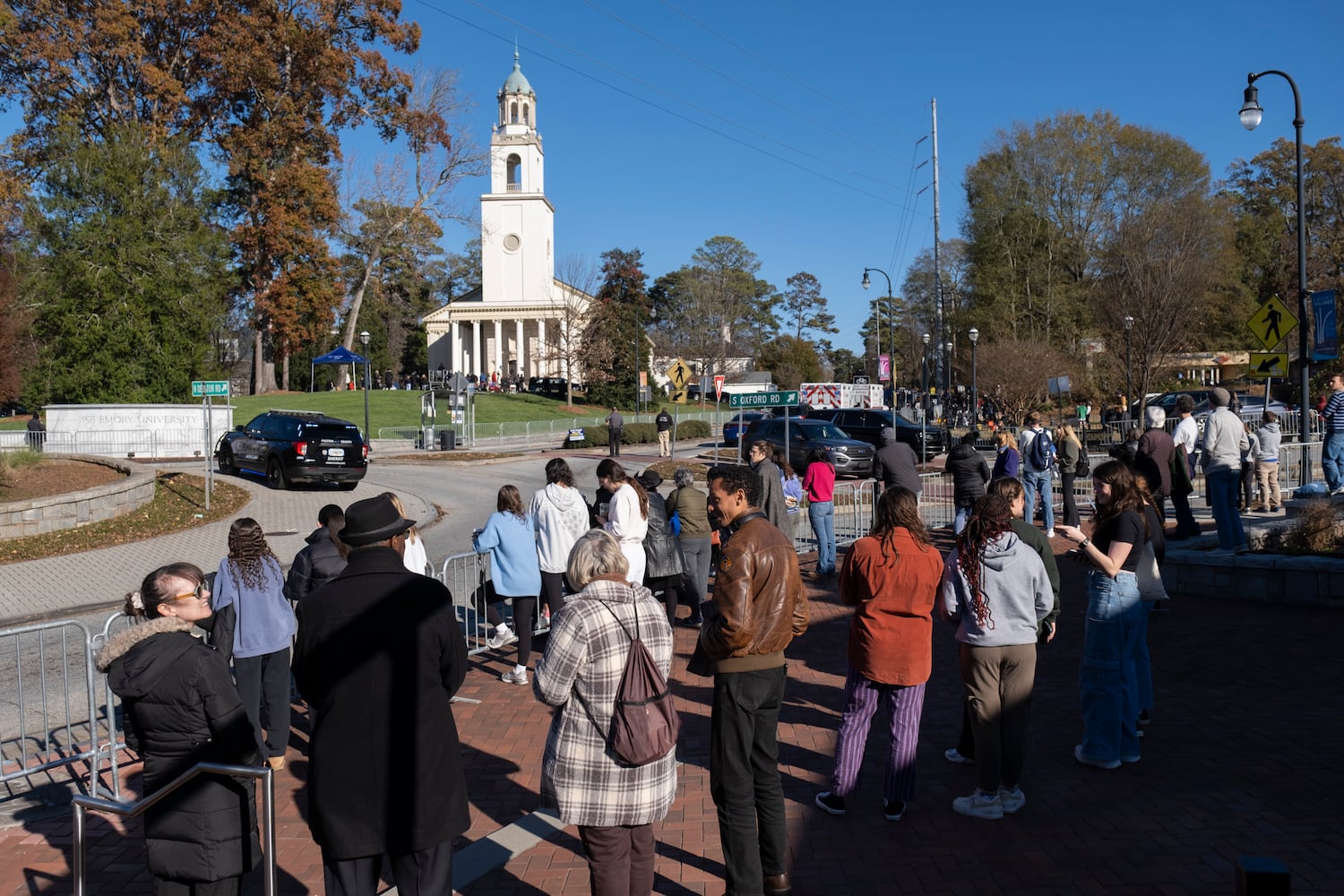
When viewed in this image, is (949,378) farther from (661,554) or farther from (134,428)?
(661,554)

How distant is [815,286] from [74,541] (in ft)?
336

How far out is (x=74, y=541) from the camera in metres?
15.7

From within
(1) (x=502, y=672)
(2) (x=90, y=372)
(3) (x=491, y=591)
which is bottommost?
(1) (x=502, y=672)

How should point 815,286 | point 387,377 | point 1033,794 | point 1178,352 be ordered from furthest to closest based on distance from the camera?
point 815,286 → point 387,377 → point 1178,352 → point 1033,794

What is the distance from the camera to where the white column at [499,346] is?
7550 centimetres

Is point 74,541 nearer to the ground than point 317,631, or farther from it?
nearer to the ground

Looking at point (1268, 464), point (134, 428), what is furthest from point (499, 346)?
point (1268, 464)

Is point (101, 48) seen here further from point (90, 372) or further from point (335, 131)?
point (90, 372)

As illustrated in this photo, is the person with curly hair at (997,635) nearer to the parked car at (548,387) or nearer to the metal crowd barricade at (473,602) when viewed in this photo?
the metal crowd barricade at (473,602)

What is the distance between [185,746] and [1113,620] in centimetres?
466

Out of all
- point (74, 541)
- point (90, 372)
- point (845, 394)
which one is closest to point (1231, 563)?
point (74, 541)

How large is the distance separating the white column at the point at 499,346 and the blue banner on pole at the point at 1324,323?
64.7m

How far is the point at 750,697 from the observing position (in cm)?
419

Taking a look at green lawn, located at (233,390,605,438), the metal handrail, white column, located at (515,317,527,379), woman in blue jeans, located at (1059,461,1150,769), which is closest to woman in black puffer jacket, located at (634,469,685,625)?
woman in blue jeans, located at (1059,461,1150,769)
